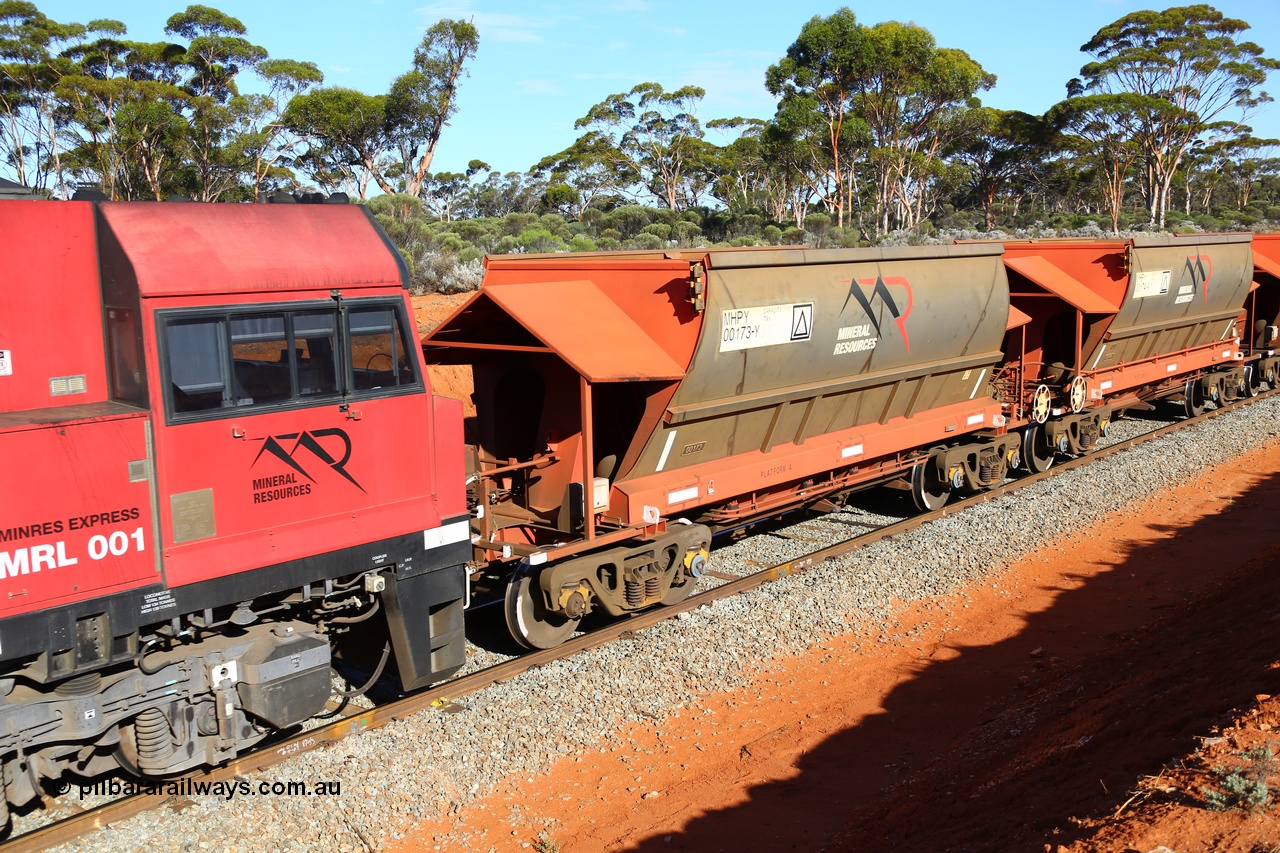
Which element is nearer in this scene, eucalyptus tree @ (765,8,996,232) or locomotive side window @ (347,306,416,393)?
locomotive side window @ (347,306,416,393)

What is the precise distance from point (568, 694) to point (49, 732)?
361 cm

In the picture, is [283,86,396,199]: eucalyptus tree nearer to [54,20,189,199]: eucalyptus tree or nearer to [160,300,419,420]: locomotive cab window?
[54,20,189,199]: eucalyptus tree

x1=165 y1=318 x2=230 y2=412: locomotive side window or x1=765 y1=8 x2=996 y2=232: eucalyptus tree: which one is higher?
x1=765 y1=8 x2=996 y2=232: eucalyptus tree

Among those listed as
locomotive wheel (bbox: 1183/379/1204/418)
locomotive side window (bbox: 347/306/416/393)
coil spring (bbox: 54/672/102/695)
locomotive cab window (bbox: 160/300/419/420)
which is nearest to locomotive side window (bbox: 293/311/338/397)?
locomotive cab window (bbox: 160/300/419/420)

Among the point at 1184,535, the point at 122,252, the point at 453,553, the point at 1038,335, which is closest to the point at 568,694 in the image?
the point at 453,553

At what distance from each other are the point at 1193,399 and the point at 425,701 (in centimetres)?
1843

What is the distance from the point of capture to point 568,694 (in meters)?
8.16

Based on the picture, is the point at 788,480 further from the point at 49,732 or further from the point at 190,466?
the point at 49,732

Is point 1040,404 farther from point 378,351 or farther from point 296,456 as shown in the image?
point 296,456

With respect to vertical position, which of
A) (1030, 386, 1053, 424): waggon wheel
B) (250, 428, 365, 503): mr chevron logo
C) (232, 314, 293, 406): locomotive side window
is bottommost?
(1030, 386, 1053, 424): waggon wheel

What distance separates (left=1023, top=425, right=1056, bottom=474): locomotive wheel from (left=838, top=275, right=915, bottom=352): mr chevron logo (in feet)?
15.3

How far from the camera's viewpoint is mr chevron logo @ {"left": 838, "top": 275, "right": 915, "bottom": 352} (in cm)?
1121

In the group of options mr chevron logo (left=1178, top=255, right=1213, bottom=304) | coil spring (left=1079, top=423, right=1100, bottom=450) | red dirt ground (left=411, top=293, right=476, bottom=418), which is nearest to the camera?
coil spring (left=1079, top=423, right=1100, bottom=450)

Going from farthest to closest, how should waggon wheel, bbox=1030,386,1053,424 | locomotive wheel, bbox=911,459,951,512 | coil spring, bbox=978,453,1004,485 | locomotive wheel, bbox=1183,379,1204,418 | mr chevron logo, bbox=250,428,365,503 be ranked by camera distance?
locomotive wheel, bbox=1183,379,1204,418 → waggon wheel, bbox=1030,386,1053,424 → coil spring, bbox=978,453,1004,485 → locomotive wheel, bbox=911,459,951,512 → mr chevron logo, bbox=250,428,365,503
